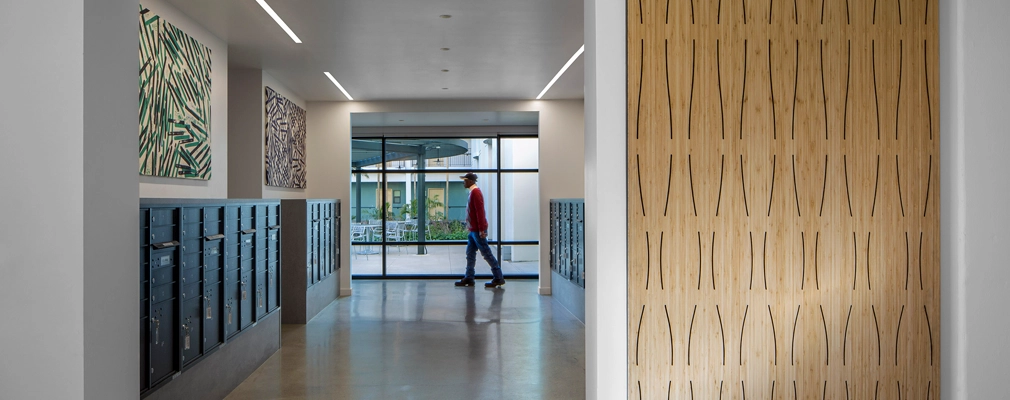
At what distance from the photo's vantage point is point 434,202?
10.6m

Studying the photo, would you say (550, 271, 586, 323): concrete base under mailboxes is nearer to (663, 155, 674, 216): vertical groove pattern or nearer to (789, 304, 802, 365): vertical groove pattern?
(789, 304, 802, 365): vertical groove pattern

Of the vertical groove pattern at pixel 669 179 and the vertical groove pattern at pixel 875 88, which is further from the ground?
the vertical groove pattern at pixel 875 88

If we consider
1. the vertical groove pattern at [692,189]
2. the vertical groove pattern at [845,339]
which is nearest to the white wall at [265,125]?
the vertical groove pattern at [692,189]

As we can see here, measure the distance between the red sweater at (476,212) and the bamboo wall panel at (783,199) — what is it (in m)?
6.70

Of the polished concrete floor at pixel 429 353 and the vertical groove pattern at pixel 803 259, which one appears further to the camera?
the polished concrete floor at pixel 429 353

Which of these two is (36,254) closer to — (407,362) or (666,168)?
(666,168)

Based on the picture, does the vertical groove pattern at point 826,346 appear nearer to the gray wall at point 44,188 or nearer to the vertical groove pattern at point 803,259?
the vertical groove pattern at point 803,259

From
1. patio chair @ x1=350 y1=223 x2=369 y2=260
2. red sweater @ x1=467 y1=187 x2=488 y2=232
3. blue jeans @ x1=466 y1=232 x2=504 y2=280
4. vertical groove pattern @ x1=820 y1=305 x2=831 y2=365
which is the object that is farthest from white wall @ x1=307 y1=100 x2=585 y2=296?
vertical groove pattern @ x1=820 y1=305 x2=831 y2=365

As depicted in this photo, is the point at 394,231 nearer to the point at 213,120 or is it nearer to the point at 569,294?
the point at 569,294

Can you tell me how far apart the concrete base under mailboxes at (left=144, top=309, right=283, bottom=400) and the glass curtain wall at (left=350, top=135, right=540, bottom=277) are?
5180mm

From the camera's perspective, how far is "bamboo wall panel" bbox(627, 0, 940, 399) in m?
2.29

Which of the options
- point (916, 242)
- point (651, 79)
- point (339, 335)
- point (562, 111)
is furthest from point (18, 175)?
point (562, 111)

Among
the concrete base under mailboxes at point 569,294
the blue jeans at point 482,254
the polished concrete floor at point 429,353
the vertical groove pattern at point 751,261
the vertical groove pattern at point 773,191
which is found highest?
the vertical groove pattern at point 773,191

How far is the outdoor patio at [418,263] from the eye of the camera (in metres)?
10.3
